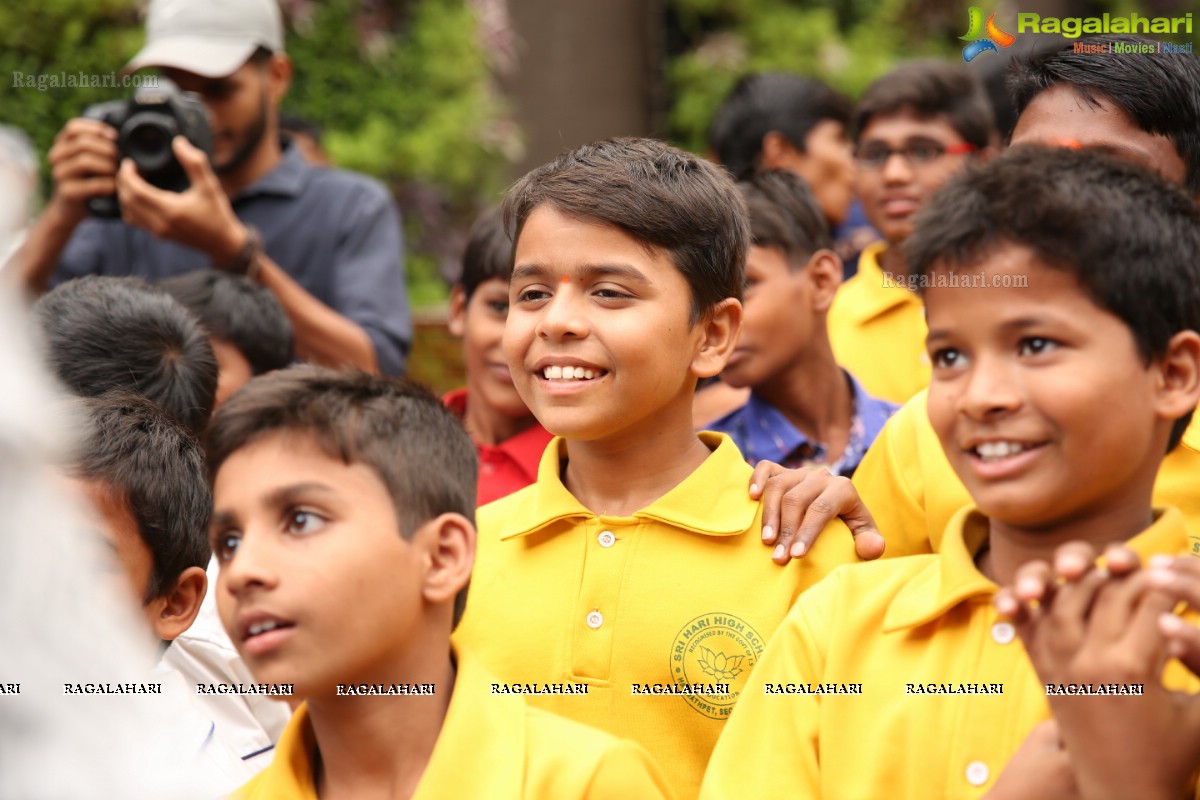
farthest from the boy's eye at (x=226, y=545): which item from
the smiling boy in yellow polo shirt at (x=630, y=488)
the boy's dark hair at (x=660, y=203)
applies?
the boy's dark hair at (x=660, y=203)

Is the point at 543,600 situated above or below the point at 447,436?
below

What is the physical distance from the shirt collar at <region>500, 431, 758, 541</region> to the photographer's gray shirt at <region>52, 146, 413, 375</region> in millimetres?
1819

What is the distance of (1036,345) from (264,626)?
111cm

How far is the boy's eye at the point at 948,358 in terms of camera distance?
193 centimetres

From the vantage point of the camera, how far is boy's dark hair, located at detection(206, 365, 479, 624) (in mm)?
2115

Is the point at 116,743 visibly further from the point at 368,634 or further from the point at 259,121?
the point at 259,121

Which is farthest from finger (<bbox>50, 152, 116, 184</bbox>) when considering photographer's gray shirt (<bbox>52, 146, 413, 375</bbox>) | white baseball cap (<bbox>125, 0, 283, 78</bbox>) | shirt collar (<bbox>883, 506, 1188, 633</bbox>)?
shirt collar (<bbox>883, 506, 1188, 633</bbox>)

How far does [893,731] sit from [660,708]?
56 cm

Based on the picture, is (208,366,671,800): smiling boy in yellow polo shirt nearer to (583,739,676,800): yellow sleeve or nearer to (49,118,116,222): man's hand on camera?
(583,739,676,800): yellow sleeve

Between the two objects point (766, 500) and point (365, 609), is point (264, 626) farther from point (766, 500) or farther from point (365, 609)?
point (766, 500)

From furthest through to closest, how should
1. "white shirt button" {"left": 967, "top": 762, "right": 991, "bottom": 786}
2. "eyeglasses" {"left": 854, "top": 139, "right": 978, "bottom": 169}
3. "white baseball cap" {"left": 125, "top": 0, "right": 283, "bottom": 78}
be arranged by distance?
"eyeglasses" {"left": 854, "top": 139, "right": 978, "bottom": 169} < "white baseball cap" {"left": 125, "top": 0, "right": 283, "bottom": 78} < "white shirt button" {"left": 967, "top": 762, "right": 991, "bottom": 786}

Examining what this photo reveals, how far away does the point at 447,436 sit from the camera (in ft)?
7.33

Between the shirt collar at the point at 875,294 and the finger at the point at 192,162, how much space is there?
1933 millimetres

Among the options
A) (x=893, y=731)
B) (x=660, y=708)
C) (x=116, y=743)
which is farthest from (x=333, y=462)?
(x=116, y=743)
